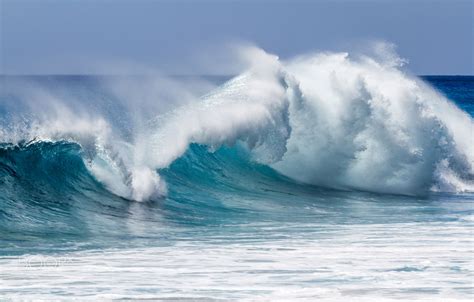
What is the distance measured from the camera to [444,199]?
16.0 metres

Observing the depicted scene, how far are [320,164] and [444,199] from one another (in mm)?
3240

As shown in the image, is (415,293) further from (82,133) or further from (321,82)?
(321,82)

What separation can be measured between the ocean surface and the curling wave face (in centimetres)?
4

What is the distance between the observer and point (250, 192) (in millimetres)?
16484

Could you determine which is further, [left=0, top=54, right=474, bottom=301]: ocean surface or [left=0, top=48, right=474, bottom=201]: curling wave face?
[left=0, top=48, right=474, bottom=201]: curling wave face

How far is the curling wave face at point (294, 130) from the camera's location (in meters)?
15.8

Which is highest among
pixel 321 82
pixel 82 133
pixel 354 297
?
pixel 321 82

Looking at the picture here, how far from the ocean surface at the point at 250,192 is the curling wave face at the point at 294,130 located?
0.04m

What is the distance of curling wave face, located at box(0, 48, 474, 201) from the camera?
51.9 feet

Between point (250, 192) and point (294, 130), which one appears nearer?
point (250, 192)

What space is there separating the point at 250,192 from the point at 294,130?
10.2ft

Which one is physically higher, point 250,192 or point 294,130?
point 294,130

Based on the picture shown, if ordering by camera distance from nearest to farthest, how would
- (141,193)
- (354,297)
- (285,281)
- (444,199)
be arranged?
(354,297)
(285,281)
(141,193)
(444,199)

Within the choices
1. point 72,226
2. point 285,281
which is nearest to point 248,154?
point 72,226
